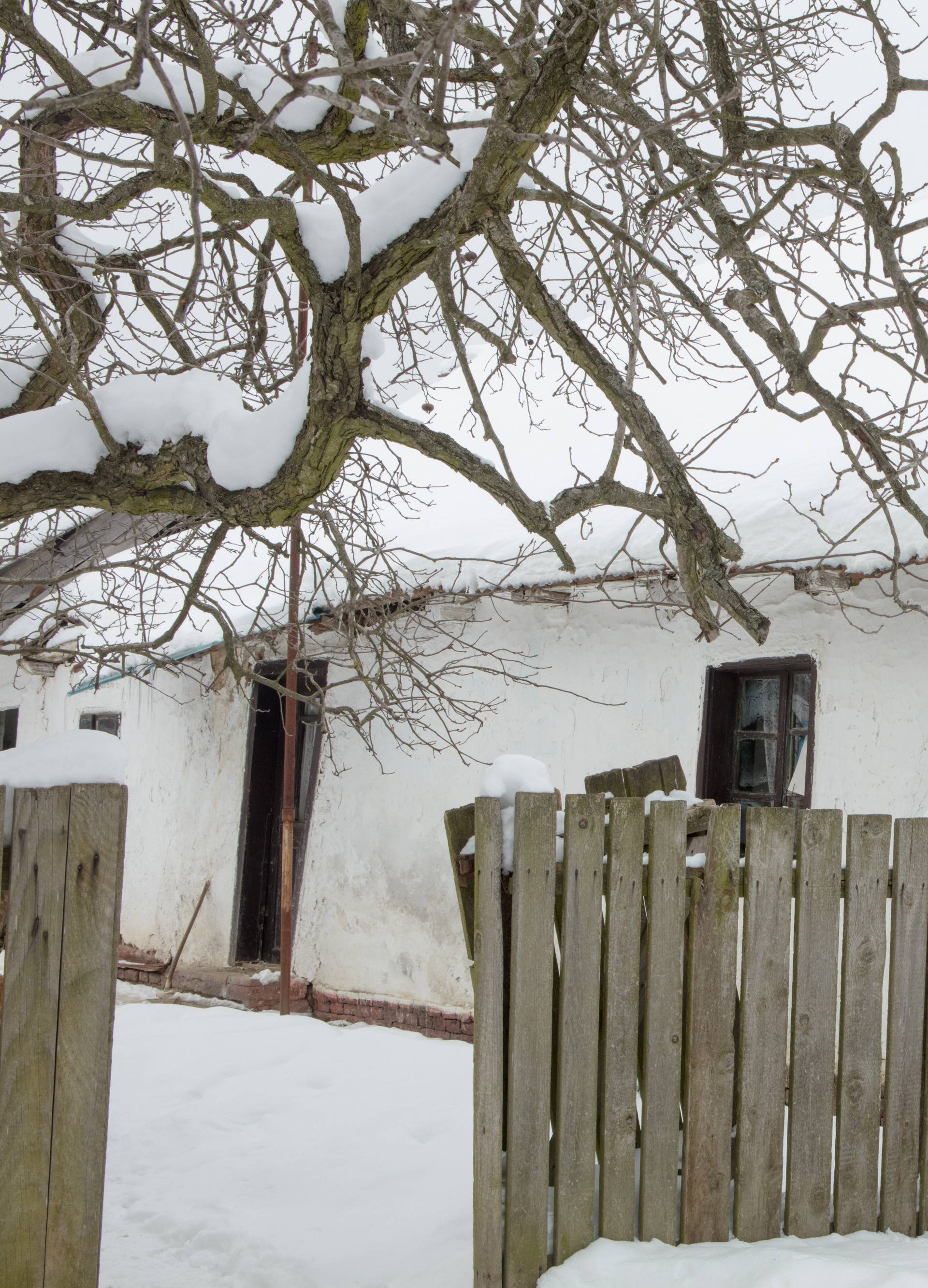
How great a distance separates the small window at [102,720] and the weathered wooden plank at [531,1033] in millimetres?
8251

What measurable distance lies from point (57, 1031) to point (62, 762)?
0.55m

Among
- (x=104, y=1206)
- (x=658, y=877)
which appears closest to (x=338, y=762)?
(x=104, y=1206)

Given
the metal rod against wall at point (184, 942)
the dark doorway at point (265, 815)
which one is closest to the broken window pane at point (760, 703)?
the dark doorway at point (265, 815)

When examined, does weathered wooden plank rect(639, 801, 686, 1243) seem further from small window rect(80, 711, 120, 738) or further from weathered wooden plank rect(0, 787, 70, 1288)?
small window rect(80, 711, 120, 738)

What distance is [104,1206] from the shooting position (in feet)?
12.1

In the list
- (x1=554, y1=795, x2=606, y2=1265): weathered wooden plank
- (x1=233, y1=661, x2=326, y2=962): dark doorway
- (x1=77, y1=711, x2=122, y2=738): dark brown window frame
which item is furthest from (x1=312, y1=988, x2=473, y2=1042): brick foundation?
(x1=77, y1=711, x2=122, y2=738): dark brown window frame

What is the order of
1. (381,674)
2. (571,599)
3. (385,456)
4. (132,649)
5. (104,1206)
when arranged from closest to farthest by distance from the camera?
(104,1206) → (132,649) → (381,674) → (571,599) → (385,456)

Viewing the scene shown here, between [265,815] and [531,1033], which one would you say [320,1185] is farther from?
[265,815]

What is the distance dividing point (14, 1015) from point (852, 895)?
1987 mm

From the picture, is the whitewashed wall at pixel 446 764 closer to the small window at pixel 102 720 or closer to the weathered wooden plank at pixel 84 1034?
the small window at pixel 102 720

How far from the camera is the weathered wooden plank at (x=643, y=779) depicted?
304 cm

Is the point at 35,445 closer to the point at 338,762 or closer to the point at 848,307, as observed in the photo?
the point at 848,307

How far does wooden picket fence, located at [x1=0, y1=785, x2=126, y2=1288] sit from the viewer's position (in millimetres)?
2191

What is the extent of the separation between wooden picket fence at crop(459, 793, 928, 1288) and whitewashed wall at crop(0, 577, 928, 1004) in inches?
82.5
